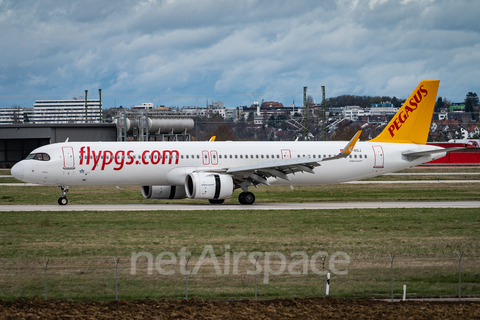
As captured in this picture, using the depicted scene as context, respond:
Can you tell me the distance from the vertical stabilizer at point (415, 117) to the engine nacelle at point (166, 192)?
44.6 feet

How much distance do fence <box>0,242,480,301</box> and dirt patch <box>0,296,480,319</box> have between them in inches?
8.0

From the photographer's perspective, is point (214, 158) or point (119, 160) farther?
point (214, 158)

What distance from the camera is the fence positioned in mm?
13156

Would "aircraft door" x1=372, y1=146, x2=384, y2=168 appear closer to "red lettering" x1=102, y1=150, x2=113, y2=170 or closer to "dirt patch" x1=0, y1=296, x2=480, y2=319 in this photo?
"red lettering" x1=102, y1=150, x2=113, y2=170

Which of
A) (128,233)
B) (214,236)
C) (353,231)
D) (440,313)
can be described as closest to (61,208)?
(128,233)

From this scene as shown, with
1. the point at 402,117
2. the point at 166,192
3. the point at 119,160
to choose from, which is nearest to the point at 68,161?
the point at 119,160

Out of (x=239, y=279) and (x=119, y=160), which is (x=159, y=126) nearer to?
(x=119, y=160)

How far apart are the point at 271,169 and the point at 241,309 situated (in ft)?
69.7

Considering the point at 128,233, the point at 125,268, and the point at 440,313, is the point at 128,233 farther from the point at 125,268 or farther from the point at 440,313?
the point at 440,313

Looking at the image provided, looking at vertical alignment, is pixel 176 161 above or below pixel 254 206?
above

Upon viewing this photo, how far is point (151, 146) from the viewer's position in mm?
34969

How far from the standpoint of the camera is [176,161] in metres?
34.8

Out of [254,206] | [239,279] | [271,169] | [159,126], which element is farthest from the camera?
[159,126]

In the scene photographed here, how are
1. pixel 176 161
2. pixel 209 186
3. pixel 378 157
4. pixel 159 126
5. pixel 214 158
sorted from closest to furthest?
pixel 209 186, pixel 176 161, pixel 214 158, pixel 378 157, pixel 159 126
